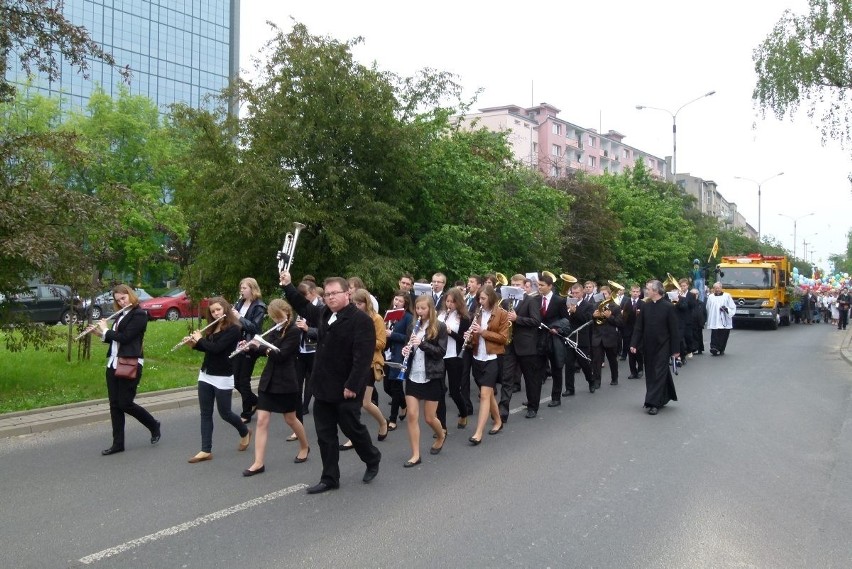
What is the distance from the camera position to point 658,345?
10266mm

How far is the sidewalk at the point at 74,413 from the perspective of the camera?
8625mm

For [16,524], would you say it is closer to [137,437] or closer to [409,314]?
[137,437]

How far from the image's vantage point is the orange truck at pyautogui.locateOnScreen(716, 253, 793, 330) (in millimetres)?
27686

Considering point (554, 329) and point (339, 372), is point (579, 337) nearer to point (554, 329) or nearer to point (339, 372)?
point (554, 329)

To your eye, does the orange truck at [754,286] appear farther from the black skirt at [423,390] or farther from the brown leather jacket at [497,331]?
the black skirt at [423,390]

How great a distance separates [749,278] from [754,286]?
36 centimetres

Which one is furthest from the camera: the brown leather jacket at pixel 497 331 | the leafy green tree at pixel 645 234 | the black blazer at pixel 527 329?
the leafy green tree at pixel 645 234

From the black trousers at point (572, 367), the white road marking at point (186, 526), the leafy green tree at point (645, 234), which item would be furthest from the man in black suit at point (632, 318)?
the leafy green tree at point (645, 234)

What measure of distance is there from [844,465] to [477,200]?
12.2 m

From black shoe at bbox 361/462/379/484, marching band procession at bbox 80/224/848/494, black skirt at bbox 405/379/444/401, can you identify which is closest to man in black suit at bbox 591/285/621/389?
marching band procession at bbox 80/224/848/494

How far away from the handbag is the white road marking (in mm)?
2283

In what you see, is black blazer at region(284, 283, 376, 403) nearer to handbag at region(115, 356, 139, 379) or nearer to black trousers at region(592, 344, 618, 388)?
handbag at region(115, 356, 139, 379)

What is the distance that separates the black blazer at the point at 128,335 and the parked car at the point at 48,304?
351 centimetres

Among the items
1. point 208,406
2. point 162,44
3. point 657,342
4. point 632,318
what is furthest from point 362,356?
point 162,44
